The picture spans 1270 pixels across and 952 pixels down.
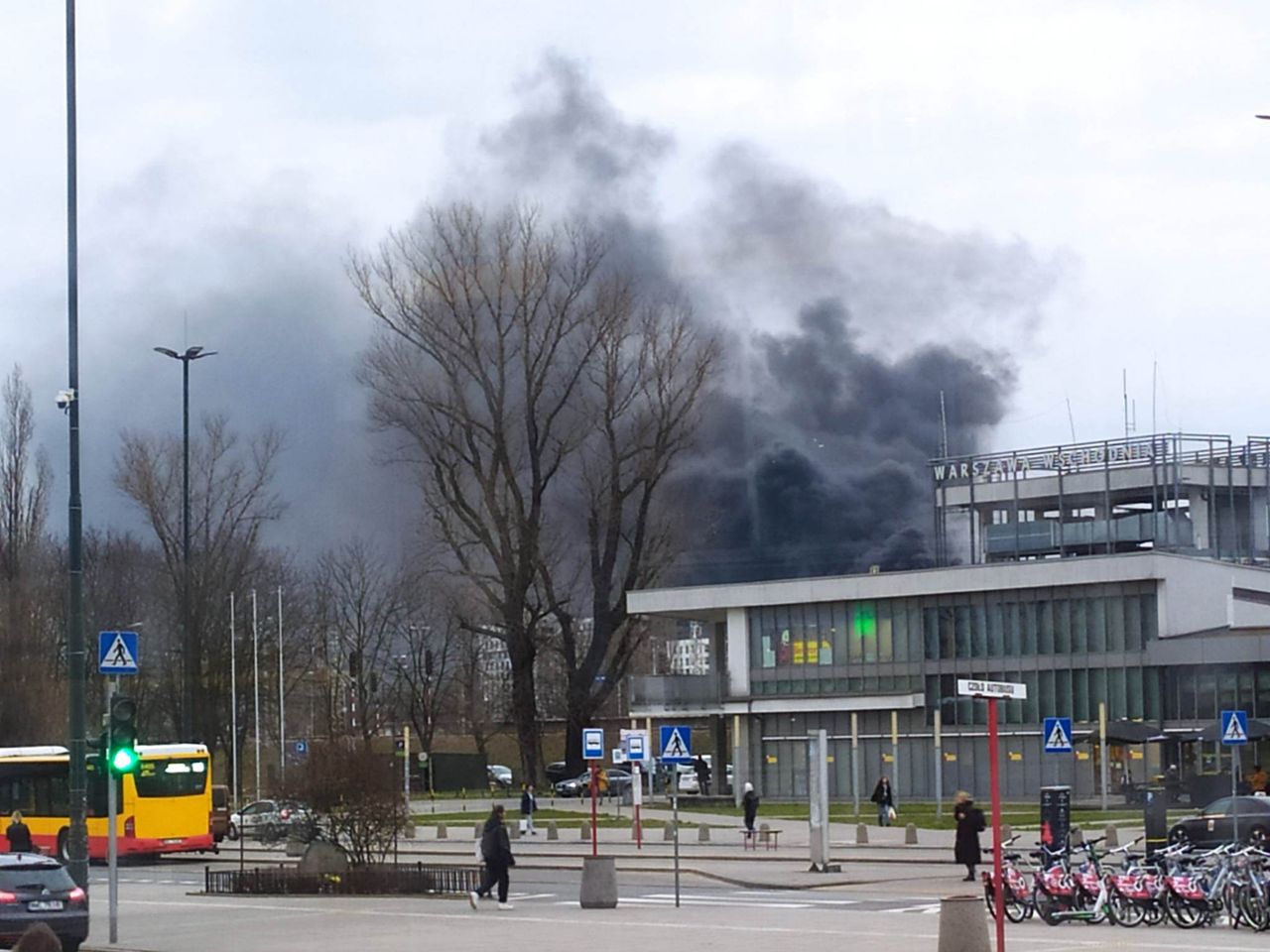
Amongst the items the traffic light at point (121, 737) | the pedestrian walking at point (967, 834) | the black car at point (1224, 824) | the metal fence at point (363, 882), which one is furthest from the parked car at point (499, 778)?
the traffic light at point (121, 737)

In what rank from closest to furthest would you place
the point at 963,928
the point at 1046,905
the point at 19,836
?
the point at 963,928, the point at 1046,905, the point at 19,836

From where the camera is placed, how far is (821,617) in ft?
269

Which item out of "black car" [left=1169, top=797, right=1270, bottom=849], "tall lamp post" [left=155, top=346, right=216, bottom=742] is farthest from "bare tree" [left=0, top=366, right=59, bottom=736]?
"black car" [left=1169, top=797, right=1270, bottom=849]

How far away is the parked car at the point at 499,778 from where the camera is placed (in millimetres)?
98938

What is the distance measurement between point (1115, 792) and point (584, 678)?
2390 cm

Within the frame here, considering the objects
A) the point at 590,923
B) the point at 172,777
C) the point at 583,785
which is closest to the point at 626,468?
the point at 583,785

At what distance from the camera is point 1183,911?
25094 mm

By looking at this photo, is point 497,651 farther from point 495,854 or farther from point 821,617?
point 495,854

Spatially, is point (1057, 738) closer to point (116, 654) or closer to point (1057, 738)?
point (1057, 738)

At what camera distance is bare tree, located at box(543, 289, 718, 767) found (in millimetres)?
83688

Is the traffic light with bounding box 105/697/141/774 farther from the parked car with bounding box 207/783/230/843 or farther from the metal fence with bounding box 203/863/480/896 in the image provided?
the parked car with bounding box 207/783/230/843

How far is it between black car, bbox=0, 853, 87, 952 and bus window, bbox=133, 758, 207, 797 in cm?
2817

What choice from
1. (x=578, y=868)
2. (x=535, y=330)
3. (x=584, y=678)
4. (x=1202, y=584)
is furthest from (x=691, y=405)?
(x=578, y=868)

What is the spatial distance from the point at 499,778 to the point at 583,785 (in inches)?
654
